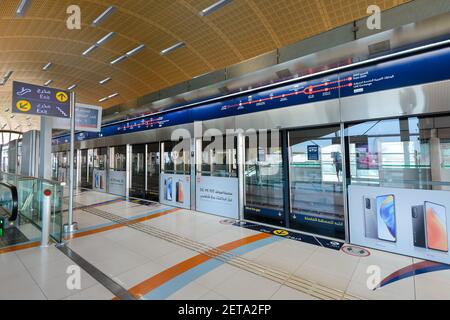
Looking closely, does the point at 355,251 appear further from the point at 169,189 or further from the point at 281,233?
the point at 169,189

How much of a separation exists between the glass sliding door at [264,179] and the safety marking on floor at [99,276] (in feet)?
10.1

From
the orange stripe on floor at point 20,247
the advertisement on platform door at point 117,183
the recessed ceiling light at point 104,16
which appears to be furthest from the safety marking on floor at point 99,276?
the recessed ceiling light at point 104,16

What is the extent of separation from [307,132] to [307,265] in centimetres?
241

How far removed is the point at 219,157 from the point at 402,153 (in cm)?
363

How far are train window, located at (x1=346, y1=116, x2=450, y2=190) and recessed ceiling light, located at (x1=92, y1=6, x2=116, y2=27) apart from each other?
683 centimetres

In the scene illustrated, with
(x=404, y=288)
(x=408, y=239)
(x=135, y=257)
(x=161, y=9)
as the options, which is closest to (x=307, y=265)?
(x=404, y=288)

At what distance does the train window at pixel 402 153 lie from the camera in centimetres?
312

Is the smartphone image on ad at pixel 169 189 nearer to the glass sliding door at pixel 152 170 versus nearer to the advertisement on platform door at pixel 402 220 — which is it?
the glass sliding door at pixel 152 170

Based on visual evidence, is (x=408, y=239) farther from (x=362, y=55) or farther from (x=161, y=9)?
(x=161, y=9)

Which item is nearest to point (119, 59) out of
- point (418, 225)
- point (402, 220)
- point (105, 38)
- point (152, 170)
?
point (105, 38)

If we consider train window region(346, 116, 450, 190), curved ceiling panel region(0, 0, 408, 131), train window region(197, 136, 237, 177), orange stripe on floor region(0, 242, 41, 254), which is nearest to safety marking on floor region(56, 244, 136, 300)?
orange stripe on floor region(0, 242, 41, 254)

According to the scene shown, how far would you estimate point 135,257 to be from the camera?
3.09 meters

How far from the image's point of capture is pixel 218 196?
18.0 ft

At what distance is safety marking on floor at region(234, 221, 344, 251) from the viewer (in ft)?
11.6
